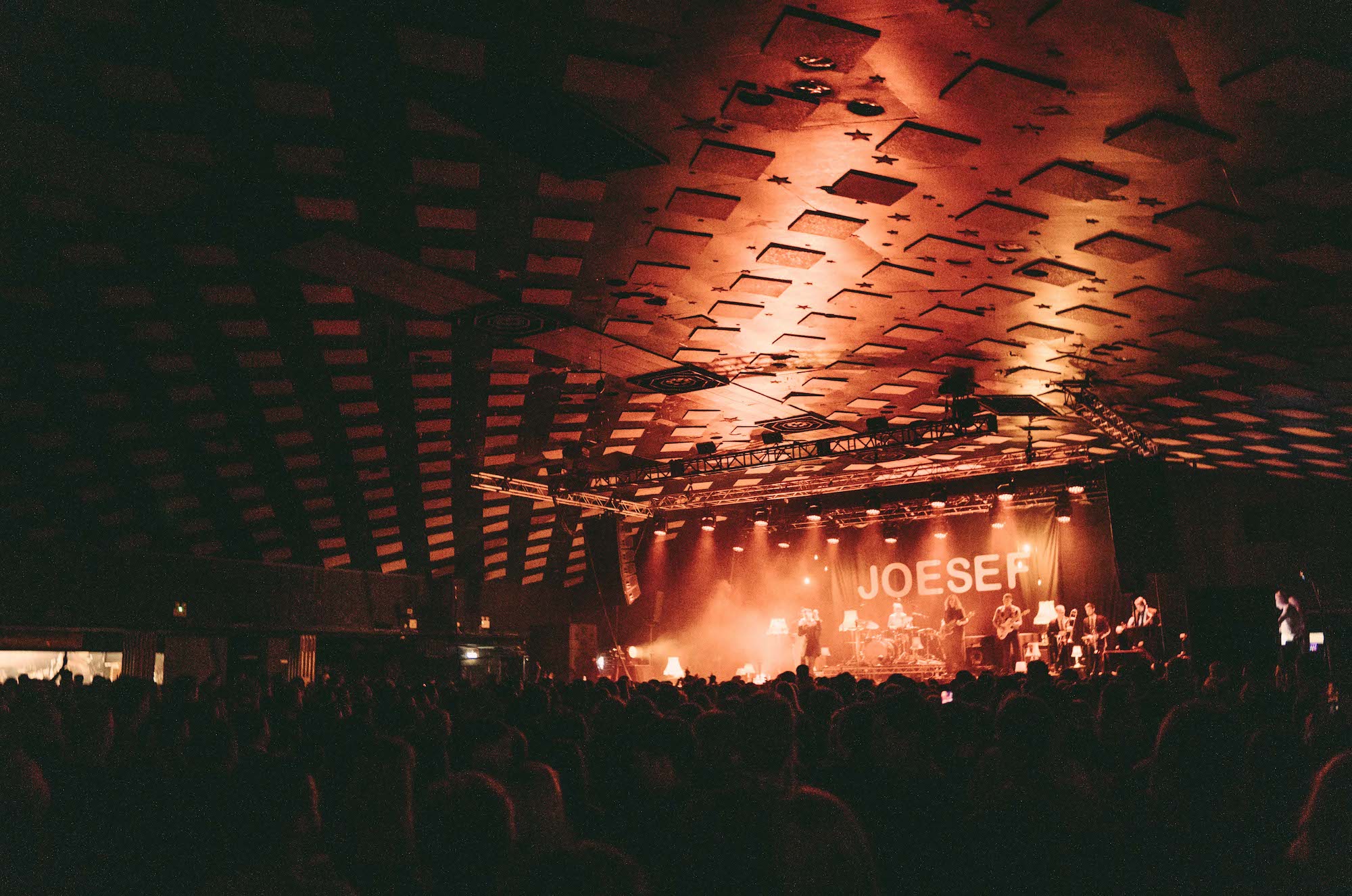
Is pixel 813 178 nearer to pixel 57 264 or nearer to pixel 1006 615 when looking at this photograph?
pixel 57 264

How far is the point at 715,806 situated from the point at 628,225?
5456 mm

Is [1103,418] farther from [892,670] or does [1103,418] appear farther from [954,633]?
[892,670]

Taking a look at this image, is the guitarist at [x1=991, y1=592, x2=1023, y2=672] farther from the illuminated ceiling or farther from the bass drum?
the illuminated ceiling

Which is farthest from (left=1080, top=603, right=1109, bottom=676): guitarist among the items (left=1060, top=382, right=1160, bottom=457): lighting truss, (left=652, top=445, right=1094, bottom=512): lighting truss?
(left=1060, top=382, right=1160, bottom=457): lighting truss

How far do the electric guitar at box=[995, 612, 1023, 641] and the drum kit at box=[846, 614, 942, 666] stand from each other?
1459 millimetres

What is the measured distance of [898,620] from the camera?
21016 millimetres

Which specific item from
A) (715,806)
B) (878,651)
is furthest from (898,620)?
(715,806)

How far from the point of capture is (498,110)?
5602 millimetres

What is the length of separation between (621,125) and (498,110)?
0.77 meters

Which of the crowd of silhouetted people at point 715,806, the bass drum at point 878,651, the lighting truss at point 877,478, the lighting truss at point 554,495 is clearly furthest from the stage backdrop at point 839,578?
the crowd of silhouetted people at point 715,806

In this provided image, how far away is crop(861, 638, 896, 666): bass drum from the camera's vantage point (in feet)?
68.5

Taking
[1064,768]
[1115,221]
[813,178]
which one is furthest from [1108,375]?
[1064,768]

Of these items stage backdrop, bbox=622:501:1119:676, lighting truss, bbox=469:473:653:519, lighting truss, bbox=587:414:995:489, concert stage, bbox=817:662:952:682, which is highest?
lighting truss, bbox=587:414:995:489

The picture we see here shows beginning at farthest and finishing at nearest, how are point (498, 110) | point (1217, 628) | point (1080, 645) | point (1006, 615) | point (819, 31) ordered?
point (1006, 615), point (1080, 645), point (1217, 628), point (498, 110), point (819, 31)
